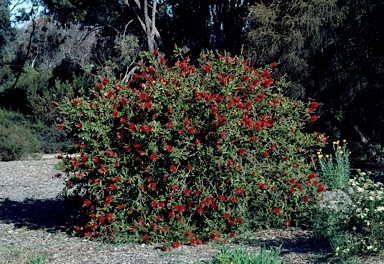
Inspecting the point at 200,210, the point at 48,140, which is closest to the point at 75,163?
the point at 200,210

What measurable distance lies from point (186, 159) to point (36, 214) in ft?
9.98

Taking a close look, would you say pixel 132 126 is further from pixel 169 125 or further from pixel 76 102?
pixel 76 102

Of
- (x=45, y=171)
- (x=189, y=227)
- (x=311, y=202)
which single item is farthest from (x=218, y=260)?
Result: (x=45, y=171)

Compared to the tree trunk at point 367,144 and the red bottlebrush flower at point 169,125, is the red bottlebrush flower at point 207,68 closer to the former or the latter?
the red bottlebrush flower at point 169,125

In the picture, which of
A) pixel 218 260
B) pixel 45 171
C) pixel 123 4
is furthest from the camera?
pixel 123 4

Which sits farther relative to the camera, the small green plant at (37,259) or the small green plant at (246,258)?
the small green plant at (37,259)

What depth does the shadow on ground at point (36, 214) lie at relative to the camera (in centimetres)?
753

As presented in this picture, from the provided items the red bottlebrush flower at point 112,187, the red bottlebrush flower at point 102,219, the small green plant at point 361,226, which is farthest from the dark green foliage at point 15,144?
the small green plant at point 361,226

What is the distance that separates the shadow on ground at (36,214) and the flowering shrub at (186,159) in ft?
2.85

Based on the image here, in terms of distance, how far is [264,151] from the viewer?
6527mm

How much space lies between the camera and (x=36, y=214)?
833cm

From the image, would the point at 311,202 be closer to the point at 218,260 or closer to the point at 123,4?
the point at 218,260

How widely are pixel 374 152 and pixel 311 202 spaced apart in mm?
10009

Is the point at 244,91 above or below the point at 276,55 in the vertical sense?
below
